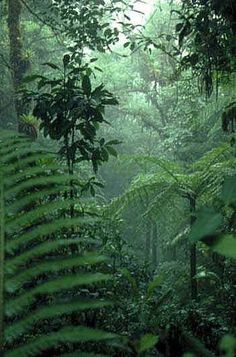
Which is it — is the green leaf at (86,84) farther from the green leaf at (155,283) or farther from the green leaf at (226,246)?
the green leaf at (226,246)

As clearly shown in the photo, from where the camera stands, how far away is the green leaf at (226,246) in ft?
2.01

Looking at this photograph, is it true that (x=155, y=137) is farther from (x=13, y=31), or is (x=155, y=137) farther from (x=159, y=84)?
(x=13, y=31)

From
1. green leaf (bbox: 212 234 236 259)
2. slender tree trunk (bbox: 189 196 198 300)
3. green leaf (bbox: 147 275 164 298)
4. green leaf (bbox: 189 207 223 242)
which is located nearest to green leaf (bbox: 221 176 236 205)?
green leaf (bbox: 189 207 223 242)

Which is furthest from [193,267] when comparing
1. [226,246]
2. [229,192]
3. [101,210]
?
[226,246]

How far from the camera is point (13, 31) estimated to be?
819 cm

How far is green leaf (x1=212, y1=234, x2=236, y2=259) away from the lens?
0.61 meters

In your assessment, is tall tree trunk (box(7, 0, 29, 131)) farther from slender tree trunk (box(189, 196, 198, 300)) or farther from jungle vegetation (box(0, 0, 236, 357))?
slender tree trunk (box(189, 196, 198, 300))

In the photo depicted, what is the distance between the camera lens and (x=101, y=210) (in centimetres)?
624

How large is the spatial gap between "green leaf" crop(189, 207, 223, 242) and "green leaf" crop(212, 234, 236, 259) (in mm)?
55

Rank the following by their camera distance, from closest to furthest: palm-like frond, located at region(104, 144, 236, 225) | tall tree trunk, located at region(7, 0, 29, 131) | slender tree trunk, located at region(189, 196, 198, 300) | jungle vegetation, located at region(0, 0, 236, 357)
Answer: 1. jungle vegetation, located at region(0, 0, 236, 357)
2. slender tree trunk, located at region(189, 196, 198, 300)
3. palm-like frond, located at region(104, 144, 236, 225)
4. tall tree trunk, located at region(7, 0, 29, 131)

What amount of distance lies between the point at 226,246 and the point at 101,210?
18.5ft

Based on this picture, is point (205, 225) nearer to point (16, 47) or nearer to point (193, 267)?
point (193, 267)

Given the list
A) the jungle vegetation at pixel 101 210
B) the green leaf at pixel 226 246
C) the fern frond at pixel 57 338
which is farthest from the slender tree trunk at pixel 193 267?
the green leaf at pixel 226 246

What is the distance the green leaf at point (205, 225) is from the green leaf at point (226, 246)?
5 cm
